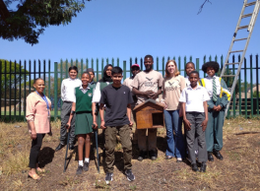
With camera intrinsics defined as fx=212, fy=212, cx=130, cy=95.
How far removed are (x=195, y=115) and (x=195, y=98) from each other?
1.09 feet

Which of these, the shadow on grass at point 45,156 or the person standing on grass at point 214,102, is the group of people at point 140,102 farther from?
the shadow on grass at point 45,156

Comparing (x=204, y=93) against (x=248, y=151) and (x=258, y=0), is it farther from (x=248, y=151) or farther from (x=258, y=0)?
(x=258, y=0)

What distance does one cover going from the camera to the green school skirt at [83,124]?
4.10m

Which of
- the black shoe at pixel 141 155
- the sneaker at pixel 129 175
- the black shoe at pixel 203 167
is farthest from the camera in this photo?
the black shoe at pixel 141 155

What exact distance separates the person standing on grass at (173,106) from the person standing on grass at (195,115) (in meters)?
0.23

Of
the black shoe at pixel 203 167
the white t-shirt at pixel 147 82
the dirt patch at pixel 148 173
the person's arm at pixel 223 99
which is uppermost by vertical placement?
the white t-shirt at pixel 147 82

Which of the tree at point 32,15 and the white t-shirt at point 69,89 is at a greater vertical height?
the tree at point 32,15

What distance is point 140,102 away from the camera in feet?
14.2

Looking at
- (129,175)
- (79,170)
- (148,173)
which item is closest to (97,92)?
(79,170)

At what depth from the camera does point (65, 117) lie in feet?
16.2

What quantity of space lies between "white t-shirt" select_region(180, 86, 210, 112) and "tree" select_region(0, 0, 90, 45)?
5580 millimetres

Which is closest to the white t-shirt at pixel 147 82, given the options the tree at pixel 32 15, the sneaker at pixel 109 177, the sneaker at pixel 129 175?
the sneaker at pixel 129 175

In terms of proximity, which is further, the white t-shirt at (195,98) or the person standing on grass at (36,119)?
the white t-shirt at (195,98)

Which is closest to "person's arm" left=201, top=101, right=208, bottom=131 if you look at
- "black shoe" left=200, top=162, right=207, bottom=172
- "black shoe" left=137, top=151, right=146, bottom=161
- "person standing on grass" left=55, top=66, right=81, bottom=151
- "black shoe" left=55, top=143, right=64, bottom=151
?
"black shoe" left=200, top=162, right=207, bottom=172
